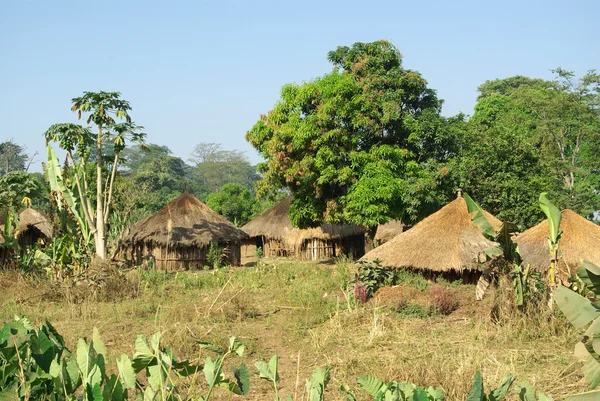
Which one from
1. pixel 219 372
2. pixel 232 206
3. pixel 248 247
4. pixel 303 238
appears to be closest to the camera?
pixel 219 372

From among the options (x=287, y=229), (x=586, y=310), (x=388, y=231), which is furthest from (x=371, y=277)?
(x=287, y=229)

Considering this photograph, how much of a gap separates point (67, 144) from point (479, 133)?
10.9 meters

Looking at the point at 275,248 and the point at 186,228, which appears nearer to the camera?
the point at 186,228

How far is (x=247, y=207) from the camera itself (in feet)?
112

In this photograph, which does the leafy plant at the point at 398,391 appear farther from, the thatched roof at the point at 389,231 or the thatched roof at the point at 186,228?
the thatched roof at the point at 389,231

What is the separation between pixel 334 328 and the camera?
9531mm

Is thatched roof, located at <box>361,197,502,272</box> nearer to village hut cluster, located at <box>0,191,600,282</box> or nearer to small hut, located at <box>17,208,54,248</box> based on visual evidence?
village hut cluster, located at <box>0,191,600,282</box>

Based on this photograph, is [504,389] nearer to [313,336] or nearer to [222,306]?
[313,336]

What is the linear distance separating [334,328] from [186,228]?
1336cm

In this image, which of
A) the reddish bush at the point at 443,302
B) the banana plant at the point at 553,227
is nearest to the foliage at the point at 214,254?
the reddish bush at the point at 443,302

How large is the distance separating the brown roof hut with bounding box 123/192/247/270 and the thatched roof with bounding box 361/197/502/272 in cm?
846

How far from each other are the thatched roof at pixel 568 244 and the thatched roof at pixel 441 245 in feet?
2.57

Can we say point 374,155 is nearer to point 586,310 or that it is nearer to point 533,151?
point 533,151

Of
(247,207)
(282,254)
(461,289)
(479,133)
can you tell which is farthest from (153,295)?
(247,207)
